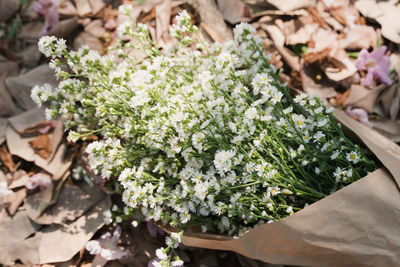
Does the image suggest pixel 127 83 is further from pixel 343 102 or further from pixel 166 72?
pixel 343 102

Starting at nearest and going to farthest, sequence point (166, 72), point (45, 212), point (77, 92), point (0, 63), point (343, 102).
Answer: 1. point (166, 72)
2. point (77, 92)
3. point (45, 212)
4. point (343, 102)
5. point (0, 63)

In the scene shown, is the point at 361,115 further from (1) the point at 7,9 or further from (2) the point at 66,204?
(1) the point at 7,9

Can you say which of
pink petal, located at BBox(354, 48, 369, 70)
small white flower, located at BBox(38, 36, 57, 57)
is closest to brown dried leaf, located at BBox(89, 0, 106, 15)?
small white flower, located at BBox(38, 36, 57, 57)

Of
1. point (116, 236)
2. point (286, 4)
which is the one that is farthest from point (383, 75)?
point (116, 236)

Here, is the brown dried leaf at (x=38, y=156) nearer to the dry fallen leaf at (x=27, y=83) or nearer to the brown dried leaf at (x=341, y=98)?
the dry fallen leaf at (x=27, y=83)

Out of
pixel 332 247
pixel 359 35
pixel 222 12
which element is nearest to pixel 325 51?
pixel 359 35

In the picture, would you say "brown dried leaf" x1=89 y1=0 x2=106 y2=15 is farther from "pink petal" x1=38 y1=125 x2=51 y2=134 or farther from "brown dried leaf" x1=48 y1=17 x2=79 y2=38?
"pink petal" x1=38 y1=125 x2=51 y2=134

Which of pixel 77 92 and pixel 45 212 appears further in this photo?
pixel 45 212

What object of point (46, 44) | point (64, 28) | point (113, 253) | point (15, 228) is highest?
point (46, 44)
